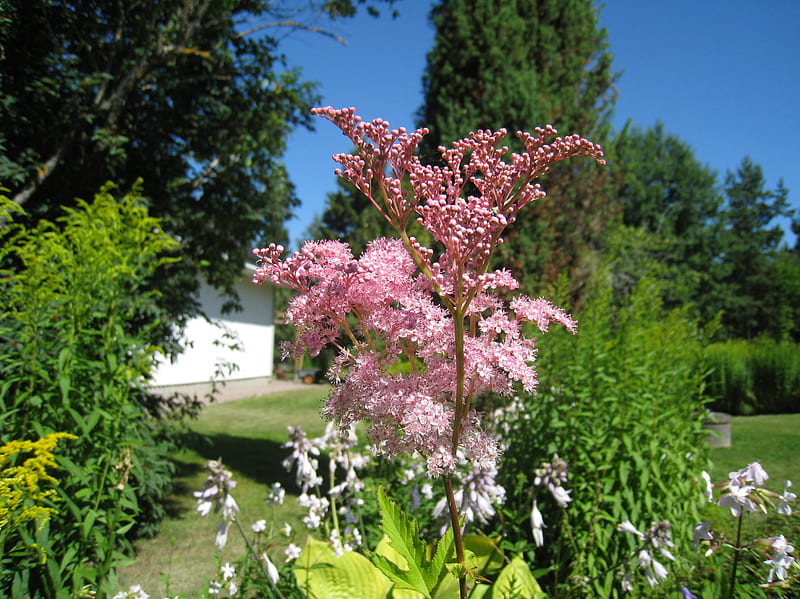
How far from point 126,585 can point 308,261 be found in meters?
4.02

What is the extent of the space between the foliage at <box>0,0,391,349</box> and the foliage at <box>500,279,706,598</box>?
4.18 meters

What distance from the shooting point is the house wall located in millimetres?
14198

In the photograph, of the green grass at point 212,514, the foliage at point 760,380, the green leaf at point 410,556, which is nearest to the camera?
the green leaf at point 410,556

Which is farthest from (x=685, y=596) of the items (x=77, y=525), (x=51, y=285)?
(x=51, y=285)

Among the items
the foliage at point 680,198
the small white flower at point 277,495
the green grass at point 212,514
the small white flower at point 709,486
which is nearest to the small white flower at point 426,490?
the small white flower at point 277,495

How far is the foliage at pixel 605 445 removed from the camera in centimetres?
291

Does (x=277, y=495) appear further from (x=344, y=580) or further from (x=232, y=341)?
(x=232, y=341)

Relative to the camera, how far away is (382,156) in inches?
46.6

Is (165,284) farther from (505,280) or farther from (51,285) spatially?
(505,280)

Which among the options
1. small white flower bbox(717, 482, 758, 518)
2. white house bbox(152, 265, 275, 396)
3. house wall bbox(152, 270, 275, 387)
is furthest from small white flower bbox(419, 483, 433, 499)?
house wall bbox(152, 270, 275, 387)

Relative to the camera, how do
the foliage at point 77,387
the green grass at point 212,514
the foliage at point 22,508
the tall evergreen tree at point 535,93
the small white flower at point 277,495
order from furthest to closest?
1. the tall evergreen tree at point 535,93
2. the green grass at point 212,514
3. the small white flower at point 277,495
4. the foliage at point 77,387
5. the foliage at point 22,508

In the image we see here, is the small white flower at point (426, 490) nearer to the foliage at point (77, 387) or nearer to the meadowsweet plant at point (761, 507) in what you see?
the foliage at point (77, 387)

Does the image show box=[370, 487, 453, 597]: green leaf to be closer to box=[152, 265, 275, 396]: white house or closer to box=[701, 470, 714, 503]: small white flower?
box=[701, 470, 714, 503]: small white flower

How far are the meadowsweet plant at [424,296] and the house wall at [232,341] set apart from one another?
1192 cm
